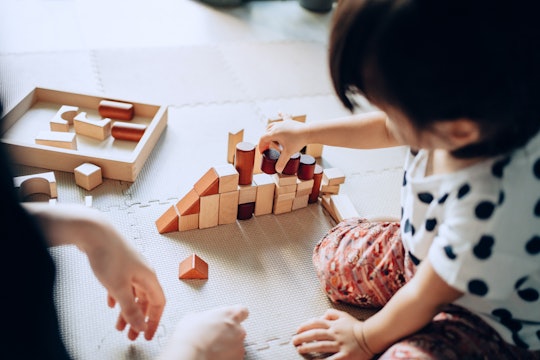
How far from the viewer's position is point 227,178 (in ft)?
3.38

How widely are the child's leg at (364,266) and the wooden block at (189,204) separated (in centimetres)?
27

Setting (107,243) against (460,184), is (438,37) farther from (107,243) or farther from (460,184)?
(107,243)

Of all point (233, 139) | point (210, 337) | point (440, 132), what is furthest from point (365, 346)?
point (233, 139)

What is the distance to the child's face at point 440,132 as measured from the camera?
0.61 m

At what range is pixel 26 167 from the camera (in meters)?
1.18

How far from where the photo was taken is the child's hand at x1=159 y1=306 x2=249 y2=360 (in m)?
0.76

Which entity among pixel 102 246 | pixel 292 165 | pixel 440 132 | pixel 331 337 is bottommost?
pixel 331 337

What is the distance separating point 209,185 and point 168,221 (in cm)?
12

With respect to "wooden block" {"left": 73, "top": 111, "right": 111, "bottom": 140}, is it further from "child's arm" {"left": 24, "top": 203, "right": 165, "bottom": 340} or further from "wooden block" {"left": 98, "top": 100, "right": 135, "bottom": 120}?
"child's arm" {"left": 24, "top": 203, "right": 165, "bottom": 340}

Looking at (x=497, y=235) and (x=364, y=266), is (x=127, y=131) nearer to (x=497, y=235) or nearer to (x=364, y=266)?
(x=364, y=266)

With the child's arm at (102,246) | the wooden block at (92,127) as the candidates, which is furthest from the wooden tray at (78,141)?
the child's arm at (102,246)

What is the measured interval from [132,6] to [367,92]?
5.65 ft

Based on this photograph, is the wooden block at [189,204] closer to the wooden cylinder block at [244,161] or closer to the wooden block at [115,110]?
the wooden cylinder block at [244,161]

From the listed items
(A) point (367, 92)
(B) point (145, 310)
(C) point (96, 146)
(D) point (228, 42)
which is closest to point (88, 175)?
(C) point (96, 146)
